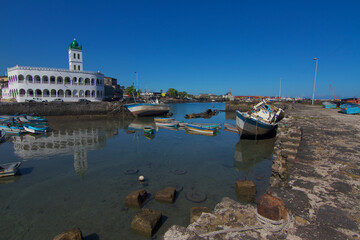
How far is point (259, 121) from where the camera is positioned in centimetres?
1988

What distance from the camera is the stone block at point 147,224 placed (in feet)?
22.2

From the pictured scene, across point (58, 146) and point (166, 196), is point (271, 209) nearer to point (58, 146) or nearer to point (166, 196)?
point (166, 196)

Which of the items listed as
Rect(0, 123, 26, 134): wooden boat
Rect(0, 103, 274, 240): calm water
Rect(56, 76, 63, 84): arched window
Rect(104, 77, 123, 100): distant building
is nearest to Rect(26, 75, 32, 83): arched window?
Rect(56, 76, 63, 84): arched window

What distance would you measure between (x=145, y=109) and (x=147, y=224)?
38281 millimetres

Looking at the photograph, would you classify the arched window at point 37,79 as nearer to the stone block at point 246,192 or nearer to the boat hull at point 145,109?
the boat hull at point 145,109

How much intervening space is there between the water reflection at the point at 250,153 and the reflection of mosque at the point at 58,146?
11.4 m

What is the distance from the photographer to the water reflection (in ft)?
46.1

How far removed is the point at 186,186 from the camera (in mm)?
10406

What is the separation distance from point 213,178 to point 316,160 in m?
6.32

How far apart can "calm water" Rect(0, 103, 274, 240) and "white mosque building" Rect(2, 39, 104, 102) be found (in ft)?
99.6

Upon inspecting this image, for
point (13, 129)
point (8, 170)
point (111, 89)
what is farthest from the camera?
point (111, 89)

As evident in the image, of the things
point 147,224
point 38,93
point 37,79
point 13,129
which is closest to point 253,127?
point 147,224

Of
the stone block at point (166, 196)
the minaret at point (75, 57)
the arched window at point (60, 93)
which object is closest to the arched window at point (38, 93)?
the arched window at point (60, 93)

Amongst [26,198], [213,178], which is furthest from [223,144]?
[26,198]
